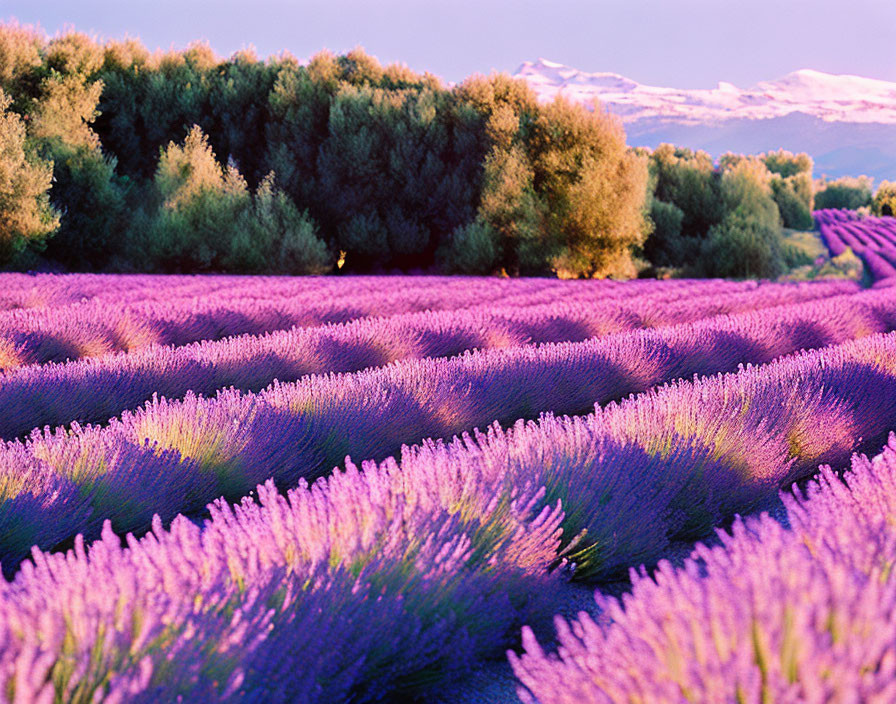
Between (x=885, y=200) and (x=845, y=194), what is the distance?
1491 centimetres

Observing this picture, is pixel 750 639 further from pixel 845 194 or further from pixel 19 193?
pixel 845 194

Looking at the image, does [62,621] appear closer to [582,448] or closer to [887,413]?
[582,448]

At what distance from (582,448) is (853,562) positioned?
4.30 ft

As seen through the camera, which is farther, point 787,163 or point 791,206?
point 787,163

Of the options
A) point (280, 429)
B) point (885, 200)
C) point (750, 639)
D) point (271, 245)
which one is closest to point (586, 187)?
point (271, 245)

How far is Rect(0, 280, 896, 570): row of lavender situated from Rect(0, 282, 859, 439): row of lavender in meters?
0.30

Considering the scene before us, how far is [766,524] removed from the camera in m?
1.39

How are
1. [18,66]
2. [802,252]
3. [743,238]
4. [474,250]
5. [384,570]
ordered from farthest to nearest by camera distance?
[802,252] < [743,238] < [474,250] < [18,66] < [384,570]

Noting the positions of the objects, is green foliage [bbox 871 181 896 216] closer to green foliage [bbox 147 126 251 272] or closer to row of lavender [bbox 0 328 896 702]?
green foliage [bbox 147 126 251 272]

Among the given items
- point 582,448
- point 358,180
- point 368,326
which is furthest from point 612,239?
point 582,448

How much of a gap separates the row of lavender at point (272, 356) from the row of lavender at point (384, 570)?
2.65 metres

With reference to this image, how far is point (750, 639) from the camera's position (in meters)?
1.04

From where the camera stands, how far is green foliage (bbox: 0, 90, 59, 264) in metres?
18.6

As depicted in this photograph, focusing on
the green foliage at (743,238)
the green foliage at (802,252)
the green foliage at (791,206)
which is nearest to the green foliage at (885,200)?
the green foliage at (791,206)
